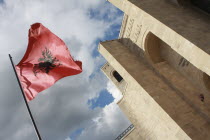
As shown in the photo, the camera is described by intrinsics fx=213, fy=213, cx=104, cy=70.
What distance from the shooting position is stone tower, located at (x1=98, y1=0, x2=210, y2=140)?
5.81m

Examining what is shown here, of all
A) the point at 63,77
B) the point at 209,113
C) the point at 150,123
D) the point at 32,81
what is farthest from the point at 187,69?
the point at 32,81

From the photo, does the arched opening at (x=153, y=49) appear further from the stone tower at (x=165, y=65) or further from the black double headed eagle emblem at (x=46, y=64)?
the black double headed eagle emblem at (x=46, y=64)

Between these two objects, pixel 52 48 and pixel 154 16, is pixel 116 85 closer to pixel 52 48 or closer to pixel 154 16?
pixel 52 48

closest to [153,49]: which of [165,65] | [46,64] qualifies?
[165,65]

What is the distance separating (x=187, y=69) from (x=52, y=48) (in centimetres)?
504

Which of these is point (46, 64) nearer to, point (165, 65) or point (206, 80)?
point (165, 65)

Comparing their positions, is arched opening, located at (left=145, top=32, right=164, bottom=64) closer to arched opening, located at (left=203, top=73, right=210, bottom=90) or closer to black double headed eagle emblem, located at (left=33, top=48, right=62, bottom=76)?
arched opening, located at (left=203, top=73, right=210, bottom=90)

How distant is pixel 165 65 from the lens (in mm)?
8938

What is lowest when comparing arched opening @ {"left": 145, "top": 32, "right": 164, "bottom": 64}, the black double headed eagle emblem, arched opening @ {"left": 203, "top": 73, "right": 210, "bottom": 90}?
arched opening @ {"left": 203, "top": 73, "right": 210, "bottom": 90}

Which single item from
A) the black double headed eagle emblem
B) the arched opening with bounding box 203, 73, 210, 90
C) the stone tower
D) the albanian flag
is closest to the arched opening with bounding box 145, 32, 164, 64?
the stone tower

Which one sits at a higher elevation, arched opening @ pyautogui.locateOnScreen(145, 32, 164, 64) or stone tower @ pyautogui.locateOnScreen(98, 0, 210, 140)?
arched opening @ pyautogui.locateOnScreen(145, 32, 164, 64)

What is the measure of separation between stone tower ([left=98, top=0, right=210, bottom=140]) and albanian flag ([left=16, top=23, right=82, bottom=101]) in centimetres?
236

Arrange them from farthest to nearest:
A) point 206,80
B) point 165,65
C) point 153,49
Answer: point 153,49
point 165,65
point 206,80

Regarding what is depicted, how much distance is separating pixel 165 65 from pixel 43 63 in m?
4.92
